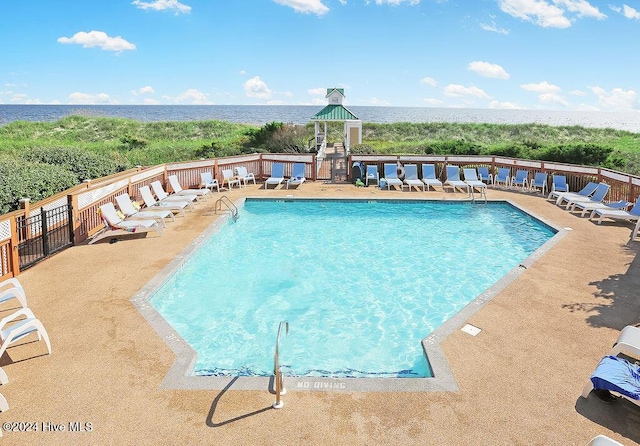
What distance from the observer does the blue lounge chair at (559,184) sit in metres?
14.1

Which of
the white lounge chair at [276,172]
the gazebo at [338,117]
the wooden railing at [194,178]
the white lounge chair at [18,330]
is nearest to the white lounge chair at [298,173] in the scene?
A: the white lounge chair at [276,172]

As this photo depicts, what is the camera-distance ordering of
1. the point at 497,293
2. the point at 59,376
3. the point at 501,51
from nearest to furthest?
the point at 59,376 < the point at 497,293 < the point at 501,51

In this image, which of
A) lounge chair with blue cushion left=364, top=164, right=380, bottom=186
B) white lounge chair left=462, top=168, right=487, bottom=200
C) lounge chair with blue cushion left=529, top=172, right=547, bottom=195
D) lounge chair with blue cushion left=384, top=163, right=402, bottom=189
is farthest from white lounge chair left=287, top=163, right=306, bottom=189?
lounge chair with blue cushion left=529, top=172, right=547, bottom=195

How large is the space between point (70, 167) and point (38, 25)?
3324 centimetres

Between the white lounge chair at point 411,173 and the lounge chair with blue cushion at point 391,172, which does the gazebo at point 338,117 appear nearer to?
the lounge chair with blue cushion at point 391,172

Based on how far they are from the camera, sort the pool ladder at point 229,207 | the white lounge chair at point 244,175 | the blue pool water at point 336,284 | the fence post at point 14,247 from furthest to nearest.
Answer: the white lounge chair at point 244,175 → the pool ladder at point 229,207 → the fence post at point 14,247 → the blue pool water at point 336,284

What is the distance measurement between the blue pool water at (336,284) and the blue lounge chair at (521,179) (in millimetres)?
3076

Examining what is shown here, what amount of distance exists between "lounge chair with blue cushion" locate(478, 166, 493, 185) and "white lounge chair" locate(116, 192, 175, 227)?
1079cm

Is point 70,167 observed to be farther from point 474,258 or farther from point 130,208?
point 474,258

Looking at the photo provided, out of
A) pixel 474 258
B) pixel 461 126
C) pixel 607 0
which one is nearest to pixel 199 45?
pixel 461 126

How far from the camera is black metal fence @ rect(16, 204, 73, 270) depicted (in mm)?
7566

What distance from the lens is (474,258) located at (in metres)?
9.09

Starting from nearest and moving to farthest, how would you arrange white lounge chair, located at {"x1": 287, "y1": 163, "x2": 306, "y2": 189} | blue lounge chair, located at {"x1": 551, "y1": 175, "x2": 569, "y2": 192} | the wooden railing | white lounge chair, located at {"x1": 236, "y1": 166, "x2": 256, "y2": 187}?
the wooden railing → blue lounge chair, located at {"x1": 551, "y1": 175, "x2": 569, "y2": 192} → white lounge chair, located at {"x1": 236, "y1": 166, "x2": 256, "y2": 187} → white lounge chair, located at {"x1": 287, "y1": 163, "x2": 306, "y2": 189}

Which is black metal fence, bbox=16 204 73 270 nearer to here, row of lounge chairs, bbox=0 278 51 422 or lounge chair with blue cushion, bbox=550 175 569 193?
row of lounge chairs, bbox=0 278 51 422
